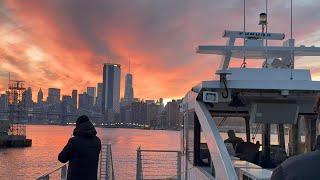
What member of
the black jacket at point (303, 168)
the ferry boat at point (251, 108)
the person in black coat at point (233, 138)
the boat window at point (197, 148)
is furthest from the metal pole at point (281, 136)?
the black jacket at point (303, 168)

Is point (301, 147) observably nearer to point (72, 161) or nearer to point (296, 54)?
point (296, 54)

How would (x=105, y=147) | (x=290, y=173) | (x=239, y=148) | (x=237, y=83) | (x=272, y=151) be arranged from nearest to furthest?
(x=290, y=173) < (x=237, y=83) < (x=272, y=151) < (x=239, y=148) < (x=105, y=147)

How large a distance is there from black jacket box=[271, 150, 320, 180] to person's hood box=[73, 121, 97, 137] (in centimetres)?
461

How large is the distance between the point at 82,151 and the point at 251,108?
3.08m

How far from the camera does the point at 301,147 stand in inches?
380

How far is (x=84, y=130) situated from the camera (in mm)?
6797

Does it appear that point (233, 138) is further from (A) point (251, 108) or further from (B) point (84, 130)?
(B) point (84, 130)

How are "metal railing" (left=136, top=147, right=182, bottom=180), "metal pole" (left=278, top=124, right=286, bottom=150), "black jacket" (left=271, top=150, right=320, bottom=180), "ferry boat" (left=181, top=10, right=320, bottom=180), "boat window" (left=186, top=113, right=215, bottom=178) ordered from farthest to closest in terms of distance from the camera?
"metal railing" (left=136, top=147, right=182, bottom=180), "metal pole" (left=278, top=124, right=286, bottom=150), "boat window" (left=186, top=113, right=215, bottom=178), "ferry boat" (left=181, top=10, right=320, bottom=180), "black jacket" (left=271, top=150, right=320, bottom=180)

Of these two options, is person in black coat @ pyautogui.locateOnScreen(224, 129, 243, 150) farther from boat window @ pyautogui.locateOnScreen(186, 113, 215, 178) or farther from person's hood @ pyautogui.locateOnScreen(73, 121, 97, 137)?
person's hood @ pyautogui.locateOnScreen(73, 121, 97, 137)

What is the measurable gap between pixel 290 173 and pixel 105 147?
11619 mm

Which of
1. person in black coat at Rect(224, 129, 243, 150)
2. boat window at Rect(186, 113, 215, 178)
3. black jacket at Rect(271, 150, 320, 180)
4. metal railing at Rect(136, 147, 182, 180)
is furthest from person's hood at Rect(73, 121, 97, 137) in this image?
metal railing at Rect(136, 147, 182, 180)

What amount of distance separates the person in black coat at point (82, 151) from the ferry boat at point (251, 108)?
1.59m

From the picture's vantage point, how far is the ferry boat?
23.9ft

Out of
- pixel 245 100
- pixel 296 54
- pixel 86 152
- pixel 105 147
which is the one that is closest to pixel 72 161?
pixel 86 152
